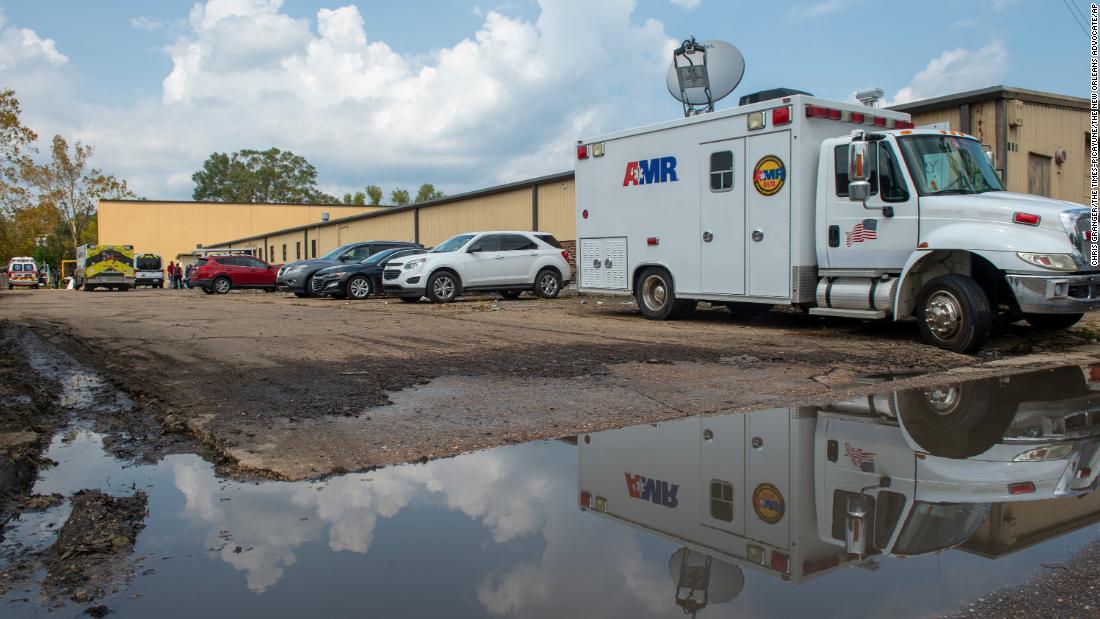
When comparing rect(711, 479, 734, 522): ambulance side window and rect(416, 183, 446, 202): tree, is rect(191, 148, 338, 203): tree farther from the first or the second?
rect(711, 479, 734, 522): ambulance side window

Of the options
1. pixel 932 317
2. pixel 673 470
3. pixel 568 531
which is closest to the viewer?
pixel 568 531

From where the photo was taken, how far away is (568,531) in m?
3.70

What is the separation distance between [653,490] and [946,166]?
24.6ft

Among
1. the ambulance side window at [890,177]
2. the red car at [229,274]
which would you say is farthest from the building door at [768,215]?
the red car at [229,274]

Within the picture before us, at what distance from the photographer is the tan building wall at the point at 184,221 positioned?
68.8m

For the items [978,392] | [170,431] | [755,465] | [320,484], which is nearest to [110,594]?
[320,484]

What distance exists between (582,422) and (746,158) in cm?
716

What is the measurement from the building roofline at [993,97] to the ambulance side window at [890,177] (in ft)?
19.4

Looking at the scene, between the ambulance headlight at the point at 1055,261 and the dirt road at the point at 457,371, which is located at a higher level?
the ambulance headlight at the point at 1055,261

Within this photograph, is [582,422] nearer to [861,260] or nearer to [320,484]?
[320,484]

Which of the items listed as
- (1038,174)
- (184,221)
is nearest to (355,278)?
(1038,174)

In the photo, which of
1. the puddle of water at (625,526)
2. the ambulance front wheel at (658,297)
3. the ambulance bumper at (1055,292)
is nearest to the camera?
the puddle of water at (625,526)

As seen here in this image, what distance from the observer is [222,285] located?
99.7ft

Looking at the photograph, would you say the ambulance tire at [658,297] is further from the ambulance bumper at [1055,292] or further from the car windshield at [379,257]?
the car windshield at [379,257]
